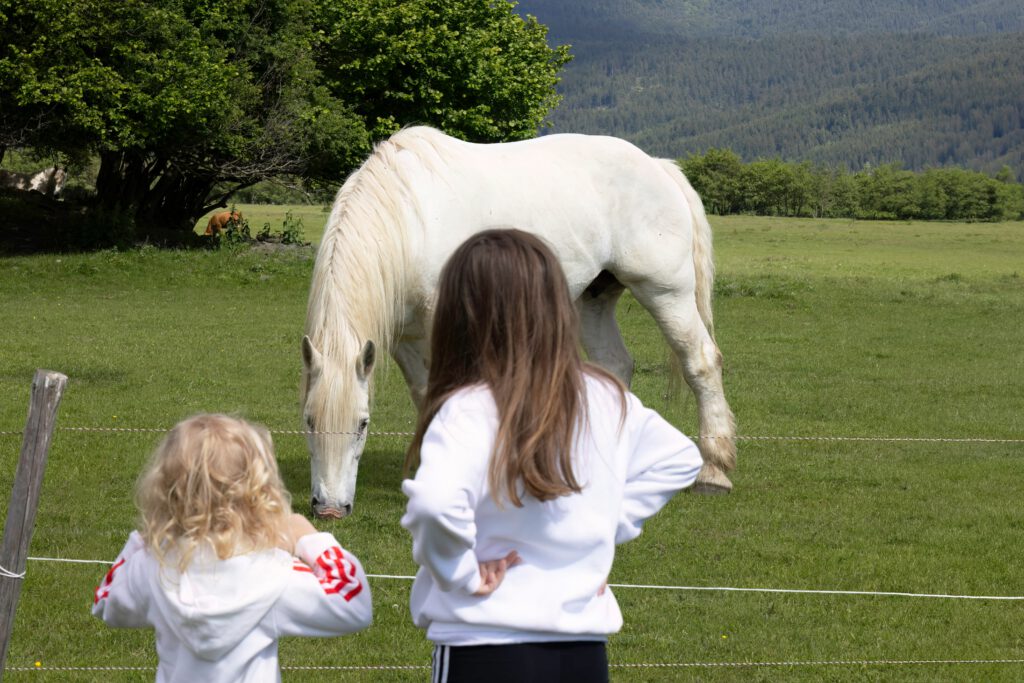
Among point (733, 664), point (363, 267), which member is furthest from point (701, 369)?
point (733, 664)

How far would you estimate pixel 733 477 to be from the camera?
8633 mm

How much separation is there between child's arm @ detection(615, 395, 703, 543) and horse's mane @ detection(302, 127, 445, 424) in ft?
11.6

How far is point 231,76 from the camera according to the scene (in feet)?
75.6

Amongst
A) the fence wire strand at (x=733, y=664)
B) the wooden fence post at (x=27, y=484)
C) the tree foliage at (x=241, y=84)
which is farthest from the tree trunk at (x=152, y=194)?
the wooden fence post at (x=27, y=484)

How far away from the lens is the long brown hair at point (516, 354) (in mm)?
2498

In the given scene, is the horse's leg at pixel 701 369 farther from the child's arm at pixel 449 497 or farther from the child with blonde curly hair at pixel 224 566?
the child's arm at pixel 449 497

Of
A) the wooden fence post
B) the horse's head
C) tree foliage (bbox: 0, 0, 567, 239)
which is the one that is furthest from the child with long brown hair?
tree foliage (bbox: 0, 0, 567, 239)

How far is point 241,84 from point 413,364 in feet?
56.3

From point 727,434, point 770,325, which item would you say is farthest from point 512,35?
point 727,434

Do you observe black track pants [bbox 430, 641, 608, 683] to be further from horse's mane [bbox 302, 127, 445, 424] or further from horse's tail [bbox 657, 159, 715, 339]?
horse's tail [bbox 657, 159, 715, 339]

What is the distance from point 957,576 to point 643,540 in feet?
5.59

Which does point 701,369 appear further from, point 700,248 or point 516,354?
point 516,354

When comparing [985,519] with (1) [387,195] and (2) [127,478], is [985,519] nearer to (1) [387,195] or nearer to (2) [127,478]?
(1) [387,195]

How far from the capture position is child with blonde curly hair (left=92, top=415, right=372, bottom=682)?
259 cm
